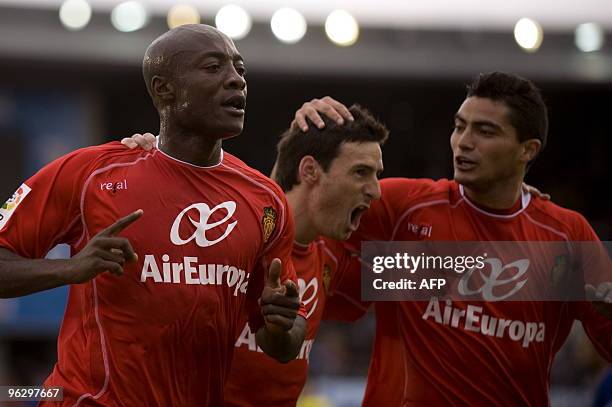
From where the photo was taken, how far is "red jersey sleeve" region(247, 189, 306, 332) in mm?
5152

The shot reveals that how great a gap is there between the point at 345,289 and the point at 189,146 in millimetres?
1968

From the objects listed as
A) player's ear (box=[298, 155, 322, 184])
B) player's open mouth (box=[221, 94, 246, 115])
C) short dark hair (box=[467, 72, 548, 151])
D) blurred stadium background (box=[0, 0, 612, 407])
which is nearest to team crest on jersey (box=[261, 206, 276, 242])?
player's open mouth (box=[221, 94, 246, 115])

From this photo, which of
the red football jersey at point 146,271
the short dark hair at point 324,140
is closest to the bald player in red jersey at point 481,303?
the short dark hair at point 324,140

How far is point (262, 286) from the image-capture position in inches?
204

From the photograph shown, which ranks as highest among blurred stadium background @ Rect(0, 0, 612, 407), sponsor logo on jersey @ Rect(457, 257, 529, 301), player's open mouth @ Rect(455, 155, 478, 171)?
blurred stadium background @ Rect(0, 0, 612, 407)

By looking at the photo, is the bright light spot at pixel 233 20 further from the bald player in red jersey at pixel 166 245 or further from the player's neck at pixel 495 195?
the bald player in red jersey at pixel 166 245

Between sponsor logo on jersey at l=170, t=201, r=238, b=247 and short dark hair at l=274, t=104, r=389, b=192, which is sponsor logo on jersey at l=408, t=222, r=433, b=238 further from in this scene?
sponsor logo on jersey at l=170, t=201, r=238, b=247

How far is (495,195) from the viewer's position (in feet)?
20.8

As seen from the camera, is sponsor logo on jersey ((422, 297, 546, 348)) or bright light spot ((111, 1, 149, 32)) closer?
sponsor logo on jersey ((422, 297, 546, 348))

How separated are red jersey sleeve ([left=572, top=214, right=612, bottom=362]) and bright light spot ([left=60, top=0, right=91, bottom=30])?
14.0 m

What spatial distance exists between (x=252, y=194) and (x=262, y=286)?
0.45m

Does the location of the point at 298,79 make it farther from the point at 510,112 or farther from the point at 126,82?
the point at 510,112

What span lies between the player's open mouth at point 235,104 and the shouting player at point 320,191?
126 cm

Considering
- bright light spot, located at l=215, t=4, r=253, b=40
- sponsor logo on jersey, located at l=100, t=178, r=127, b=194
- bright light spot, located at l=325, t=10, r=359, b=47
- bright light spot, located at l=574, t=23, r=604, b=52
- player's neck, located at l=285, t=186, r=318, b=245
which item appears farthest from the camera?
bright light spot, located at l=574, t=23, r=604, b=52
